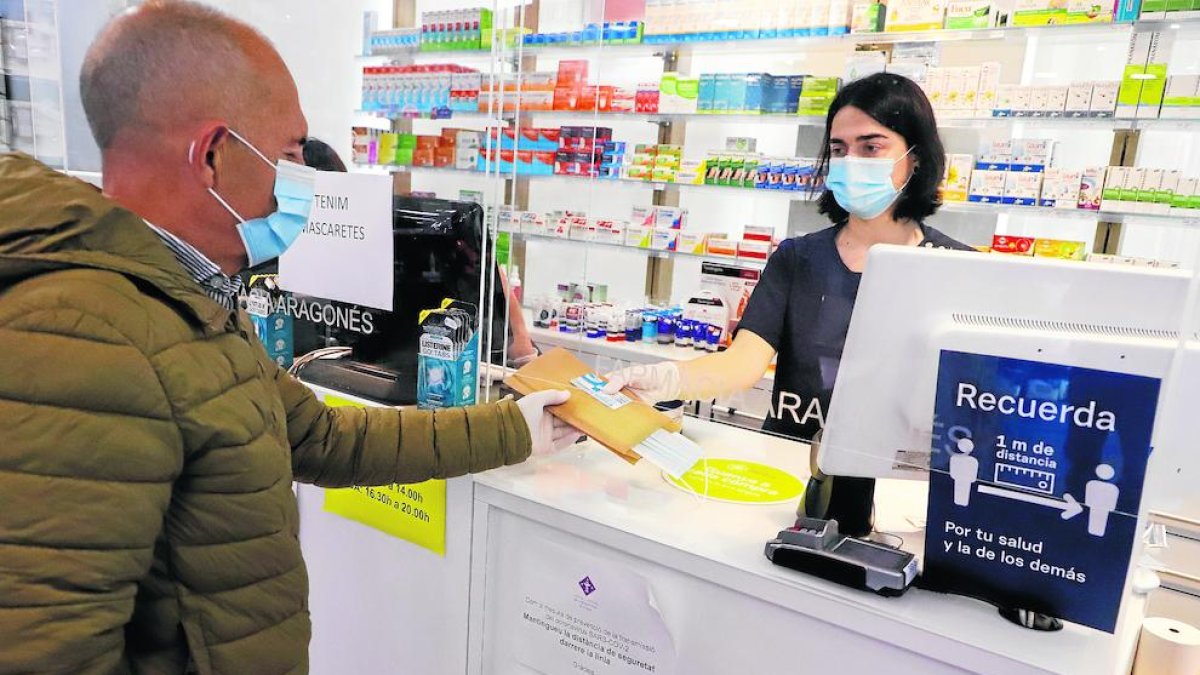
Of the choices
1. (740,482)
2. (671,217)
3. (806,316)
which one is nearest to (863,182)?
(806,316)

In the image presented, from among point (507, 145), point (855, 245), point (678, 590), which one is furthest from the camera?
point (855, 245)

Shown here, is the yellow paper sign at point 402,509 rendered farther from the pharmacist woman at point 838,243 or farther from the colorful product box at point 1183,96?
the colorful product box at point 1183,96

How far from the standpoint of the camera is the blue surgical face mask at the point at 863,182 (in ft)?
7.33

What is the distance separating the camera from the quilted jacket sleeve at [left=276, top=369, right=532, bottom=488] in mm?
1400

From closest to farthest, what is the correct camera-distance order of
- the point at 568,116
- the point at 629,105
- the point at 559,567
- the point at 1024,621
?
the point at 1024,621 → the point at 559,567 → the point at 629,105 → the point at 568,116

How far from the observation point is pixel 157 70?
991 mm

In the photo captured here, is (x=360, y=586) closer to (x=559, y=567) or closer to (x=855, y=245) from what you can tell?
(x=559, y=567)

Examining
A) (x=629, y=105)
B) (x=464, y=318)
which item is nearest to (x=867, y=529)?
(x=464, y=318)

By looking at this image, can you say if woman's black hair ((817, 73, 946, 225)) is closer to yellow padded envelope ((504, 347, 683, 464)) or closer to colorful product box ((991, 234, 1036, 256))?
yellow padded envelope ((504, 347, 683, 464))

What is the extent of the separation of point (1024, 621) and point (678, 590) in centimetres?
50

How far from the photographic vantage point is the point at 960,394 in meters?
1.15

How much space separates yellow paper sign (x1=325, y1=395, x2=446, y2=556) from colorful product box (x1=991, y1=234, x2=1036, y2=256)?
2.90 metres

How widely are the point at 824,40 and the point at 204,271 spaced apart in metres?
3.52

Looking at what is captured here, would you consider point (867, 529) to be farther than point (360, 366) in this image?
No
